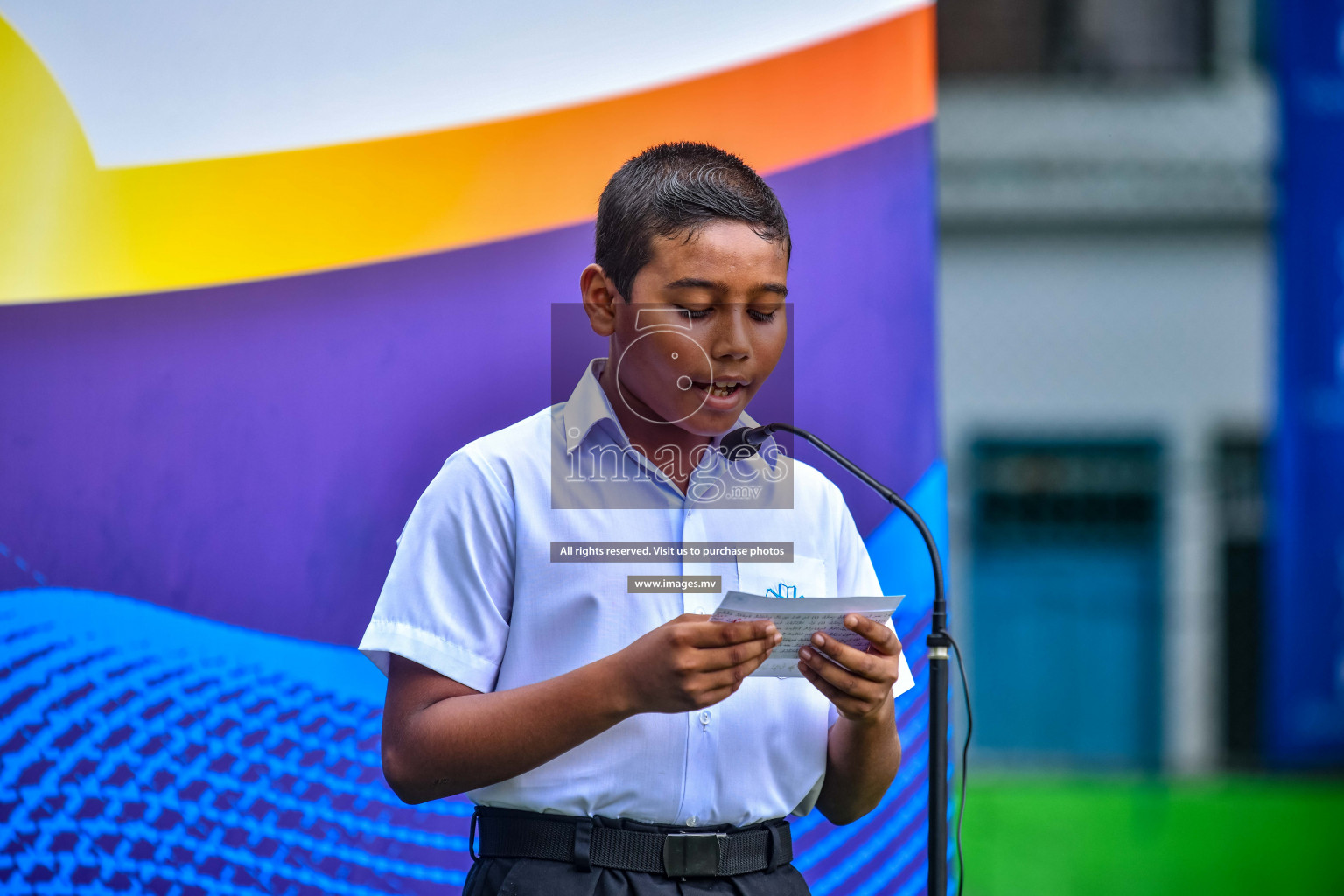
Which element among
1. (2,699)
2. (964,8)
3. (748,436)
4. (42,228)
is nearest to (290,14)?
(42,228)

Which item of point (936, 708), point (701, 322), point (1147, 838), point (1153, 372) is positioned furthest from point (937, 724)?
point (1153, 372)

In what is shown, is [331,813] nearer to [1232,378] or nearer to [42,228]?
[42,228]

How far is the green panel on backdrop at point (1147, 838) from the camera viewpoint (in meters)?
4.05

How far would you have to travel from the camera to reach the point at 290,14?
6.66ft

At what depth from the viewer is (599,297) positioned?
66.9 inches

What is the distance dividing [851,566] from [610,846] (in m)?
0.58

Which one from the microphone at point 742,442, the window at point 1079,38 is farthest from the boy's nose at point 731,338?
the window at point 1079,38

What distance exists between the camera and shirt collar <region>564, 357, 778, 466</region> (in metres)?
1.71

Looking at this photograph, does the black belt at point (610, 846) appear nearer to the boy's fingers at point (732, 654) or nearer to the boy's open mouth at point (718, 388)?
the boy's fingers at point (732, 654)

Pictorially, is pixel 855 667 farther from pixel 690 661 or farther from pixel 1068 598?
pixel 1068 598

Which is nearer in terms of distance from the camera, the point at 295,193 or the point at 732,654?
the point at 732,654

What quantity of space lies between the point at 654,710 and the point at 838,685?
24cm

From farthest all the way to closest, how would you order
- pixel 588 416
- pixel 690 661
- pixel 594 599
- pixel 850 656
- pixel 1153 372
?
pixel 1153 372
pixel 588 416
pixel 594 599
pixel 850 656
pixel 690 661

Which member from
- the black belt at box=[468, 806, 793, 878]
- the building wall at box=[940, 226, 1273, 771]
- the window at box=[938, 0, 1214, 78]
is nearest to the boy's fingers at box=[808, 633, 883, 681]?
the black belt at box=[468, 806, 793, 878]
